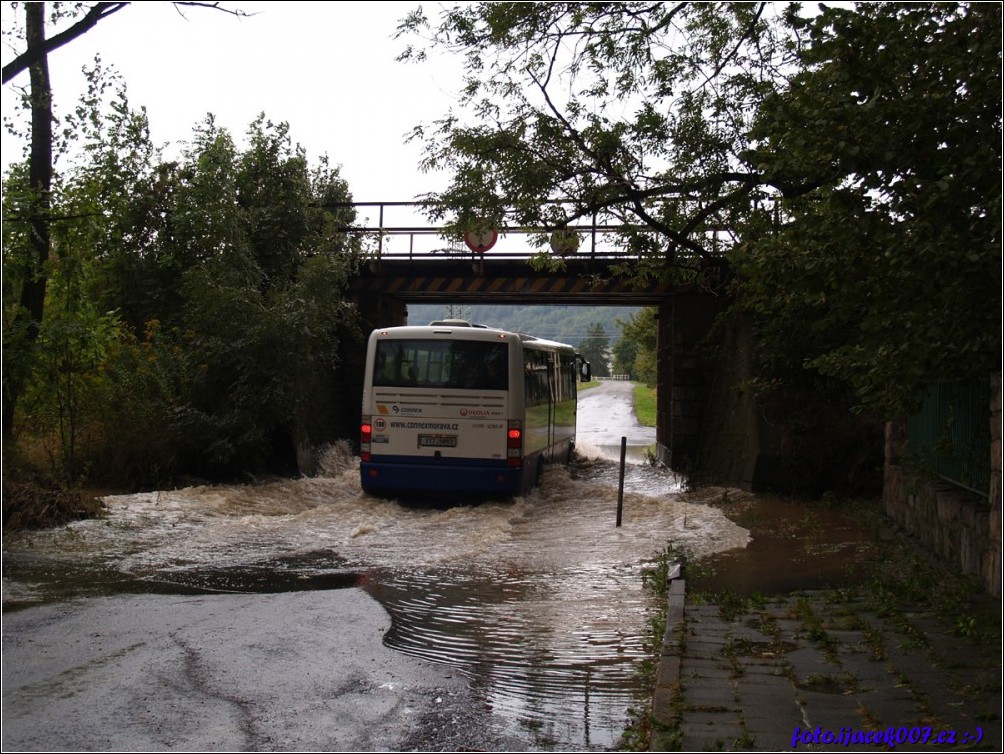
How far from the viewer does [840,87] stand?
6902 mm

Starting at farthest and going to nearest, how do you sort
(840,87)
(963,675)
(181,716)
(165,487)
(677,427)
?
(677,427), (165,487), (840,87), (963,675), (181,716)

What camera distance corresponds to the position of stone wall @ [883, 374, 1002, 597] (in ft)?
29.9

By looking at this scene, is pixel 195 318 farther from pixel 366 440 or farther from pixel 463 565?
pixel 463 565

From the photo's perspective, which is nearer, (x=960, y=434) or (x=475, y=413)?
(x=960, y=434)

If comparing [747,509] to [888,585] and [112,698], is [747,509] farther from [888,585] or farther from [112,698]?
[112,698]

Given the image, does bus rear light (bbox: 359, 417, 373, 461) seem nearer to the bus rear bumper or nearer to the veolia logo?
the bus rear bumper

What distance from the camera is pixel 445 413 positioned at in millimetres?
17062

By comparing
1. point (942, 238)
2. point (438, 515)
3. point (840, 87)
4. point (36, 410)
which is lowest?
point (438, 515)

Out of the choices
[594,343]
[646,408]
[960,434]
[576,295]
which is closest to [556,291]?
[576,295]

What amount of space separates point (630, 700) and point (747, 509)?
35.4ft

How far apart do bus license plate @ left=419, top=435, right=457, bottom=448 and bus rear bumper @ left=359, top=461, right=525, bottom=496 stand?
31 cm

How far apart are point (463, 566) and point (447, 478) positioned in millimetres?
5335

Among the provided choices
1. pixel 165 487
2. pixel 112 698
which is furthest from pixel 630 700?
pixel 165 487

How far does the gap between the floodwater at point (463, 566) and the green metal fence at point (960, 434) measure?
2556mm
